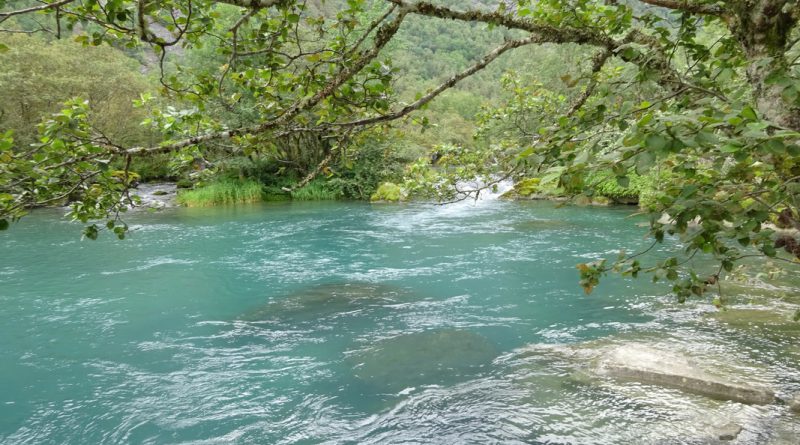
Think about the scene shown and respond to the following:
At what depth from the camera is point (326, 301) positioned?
998 centimetres

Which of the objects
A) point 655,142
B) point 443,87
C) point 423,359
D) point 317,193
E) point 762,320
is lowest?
point 317,193

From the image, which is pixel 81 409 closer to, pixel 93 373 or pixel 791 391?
pixel 93 373

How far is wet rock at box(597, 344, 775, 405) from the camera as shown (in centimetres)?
543

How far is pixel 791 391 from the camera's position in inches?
218

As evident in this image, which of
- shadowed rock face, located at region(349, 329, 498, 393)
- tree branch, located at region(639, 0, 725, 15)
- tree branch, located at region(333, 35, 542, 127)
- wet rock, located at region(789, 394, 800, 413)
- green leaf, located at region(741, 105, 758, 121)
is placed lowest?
shadowed rock face, located at region(349, 329, 498, 393)

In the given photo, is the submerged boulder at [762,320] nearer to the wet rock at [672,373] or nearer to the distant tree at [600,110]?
the wet rock at [672,373]

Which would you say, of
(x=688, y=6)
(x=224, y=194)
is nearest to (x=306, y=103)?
(x=688, y=6)

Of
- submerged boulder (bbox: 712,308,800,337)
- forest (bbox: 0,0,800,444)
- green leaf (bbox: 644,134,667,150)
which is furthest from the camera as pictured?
submerged boulder (bbox: 712,308,800,337)

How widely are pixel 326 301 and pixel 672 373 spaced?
20.1 feet

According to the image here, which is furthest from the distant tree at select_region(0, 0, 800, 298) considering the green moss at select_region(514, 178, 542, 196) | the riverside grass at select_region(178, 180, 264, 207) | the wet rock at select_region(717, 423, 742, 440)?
the riverside grass at select_region(178, 180, 264, 207)

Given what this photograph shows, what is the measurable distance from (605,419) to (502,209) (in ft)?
58.8

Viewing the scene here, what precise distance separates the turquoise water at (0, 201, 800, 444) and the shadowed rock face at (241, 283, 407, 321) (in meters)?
0.06

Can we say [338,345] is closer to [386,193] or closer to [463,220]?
[463,220]

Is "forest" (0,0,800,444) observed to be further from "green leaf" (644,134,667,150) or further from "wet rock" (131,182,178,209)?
"wet rock" (131,182,178,209)
